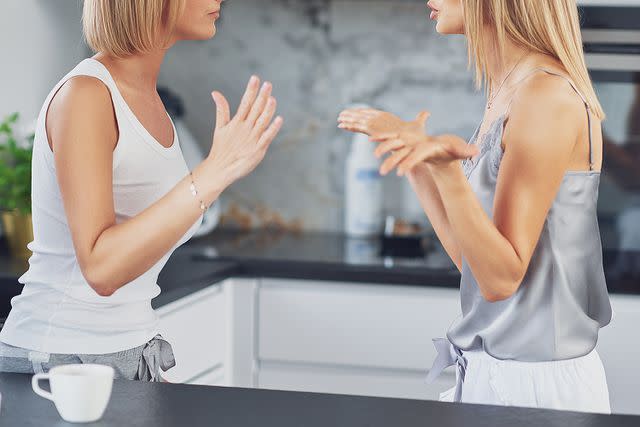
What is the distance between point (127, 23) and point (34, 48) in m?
1.45

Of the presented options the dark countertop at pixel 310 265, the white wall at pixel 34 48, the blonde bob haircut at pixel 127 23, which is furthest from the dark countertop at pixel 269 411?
the white wall at pixel 34 48

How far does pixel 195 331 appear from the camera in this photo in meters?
2.50

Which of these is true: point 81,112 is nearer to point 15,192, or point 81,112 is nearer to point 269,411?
point 269,411

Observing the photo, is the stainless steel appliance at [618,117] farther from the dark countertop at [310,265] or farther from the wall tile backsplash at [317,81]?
the wall tile backsplash at [317,81]

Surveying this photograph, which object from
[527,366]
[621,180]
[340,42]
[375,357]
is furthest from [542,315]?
[340,42]

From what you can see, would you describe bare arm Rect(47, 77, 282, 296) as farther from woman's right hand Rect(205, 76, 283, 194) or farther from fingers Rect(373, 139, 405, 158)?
fingers Rect(373, 139, 405, 158)

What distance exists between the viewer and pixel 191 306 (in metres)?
2.49

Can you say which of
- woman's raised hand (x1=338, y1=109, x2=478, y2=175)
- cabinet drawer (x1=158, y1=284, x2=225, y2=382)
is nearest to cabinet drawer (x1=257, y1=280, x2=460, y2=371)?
cabinet drawer (x1=158, y1=284, x2=225, y2=382)

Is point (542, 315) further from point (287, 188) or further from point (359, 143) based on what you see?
point (287, 188)

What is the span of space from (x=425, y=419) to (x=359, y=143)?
1823 mm

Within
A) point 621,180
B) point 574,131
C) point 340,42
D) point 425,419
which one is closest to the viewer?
point 425,419

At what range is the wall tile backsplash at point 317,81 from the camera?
10.2 ft

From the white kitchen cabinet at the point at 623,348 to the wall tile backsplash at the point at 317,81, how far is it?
824mm

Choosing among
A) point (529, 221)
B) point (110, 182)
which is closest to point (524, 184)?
point (529, 221)
